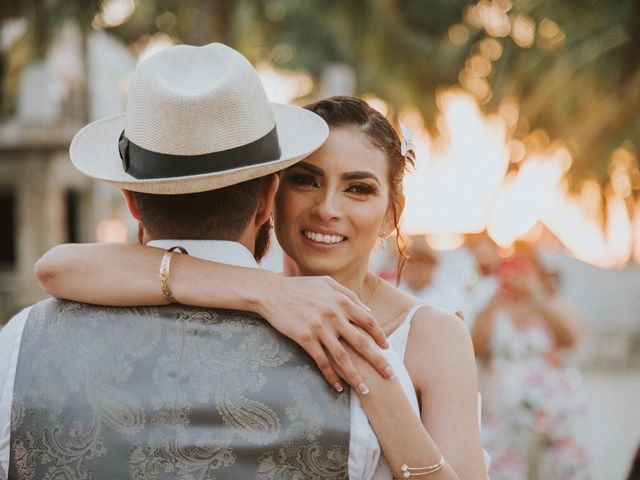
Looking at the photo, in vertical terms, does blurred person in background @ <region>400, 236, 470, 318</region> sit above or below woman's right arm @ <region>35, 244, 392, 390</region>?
below

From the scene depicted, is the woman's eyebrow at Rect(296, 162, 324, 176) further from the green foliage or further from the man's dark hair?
the green foliage

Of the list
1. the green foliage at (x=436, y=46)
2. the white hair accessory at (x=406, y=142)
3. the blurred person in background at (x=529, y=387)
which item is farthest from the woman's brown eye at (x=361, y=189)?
the green foliage at (x=436, y=46)

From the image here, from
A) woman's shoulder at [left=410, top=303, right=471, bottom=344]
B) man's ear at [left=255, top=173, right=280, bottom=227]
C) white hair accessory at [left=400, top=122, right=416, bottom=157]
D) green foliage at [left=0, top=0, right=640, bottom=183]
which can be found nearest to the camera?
man's ear at [left=255, top=173, right=280, bottom=227]

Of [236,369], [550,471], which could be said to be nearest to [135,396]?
[236,369]

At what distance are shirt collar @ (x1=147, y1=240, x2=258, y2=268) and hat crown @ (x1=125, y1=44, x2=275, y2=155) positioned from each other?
0.68 ft

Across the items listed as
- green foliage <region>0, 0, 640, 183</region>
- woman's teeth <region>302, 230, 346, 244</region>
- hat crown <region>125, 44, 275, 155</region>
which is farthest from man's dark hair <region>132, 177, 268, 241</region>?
green foliage <region>0, 0, 640, 183</region>

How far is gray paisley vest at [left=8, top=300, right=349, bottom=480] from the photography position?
1.76 metres

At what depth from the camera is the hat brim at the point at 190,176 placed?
187 cm

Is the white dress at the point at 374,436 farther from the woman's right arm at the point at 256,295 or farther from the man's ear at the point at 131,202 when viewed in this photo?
the man's ear at the point at 131,202

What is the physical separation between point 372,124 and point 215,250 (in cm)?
86

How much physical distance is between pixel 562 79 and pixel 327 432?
1891 centimetres

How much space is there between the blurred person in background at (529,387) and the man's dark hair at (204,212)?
411 centimetres

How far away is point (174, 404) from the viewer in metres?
1.77

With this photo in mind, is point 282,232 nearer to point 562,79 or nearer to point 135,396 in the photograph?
point 135,396
